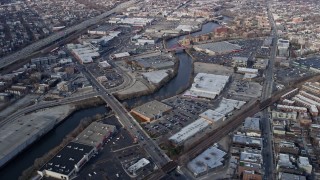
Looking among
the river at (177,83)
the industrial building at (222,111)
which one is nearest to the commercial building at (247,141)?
the industrial building at (222,111)

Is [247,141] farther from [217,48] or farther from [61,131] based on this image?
[217,48]

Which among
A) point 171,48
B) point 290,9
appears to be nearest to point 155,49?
point 171,48

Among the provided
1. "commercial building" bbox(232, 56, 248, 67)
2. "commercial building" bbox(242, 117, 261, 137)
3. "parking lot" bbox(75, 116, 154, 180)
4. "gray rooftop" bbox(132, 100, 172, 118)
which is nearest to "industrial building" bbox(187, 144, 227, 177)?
"parking lot" bbox(75, 116, 154, 180)

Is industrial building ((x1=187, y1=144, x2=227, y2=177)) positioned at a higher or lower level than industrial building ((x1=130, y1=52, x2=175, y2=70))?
higher

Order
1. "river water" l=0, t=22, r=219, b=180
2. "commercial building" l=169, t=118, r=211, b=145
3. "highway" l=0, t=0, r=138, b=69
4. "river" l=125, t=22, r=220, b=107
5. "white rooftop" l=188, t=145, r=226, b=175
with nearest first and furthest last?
"white rooftop" l=188, t=145, r=226, b=175, "river water" l=0, t=22, r=219, b=180, "commercial building" l=169, t=118, r=211, b=145, "river" l=125, t=22, r=220, b=107, "highway" l=0, t=0, r=138, b=69

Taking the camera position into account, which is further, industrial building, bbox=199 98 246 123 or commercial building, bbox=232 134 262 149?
industrial building, bbox=199 98 246 123

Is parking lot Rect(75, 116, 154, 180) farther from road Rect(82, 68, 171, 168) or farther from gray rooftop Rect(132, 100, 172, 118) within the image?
gray rooftop Rect(132, 100, 172, 118)

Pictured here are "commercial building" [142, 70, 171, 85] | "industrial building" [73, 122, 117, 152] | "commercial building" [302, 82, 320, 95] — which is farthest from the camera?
"commercial building" [142, 70, 171, 85]
